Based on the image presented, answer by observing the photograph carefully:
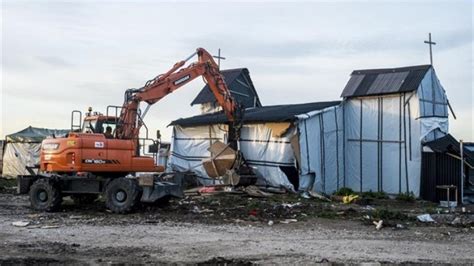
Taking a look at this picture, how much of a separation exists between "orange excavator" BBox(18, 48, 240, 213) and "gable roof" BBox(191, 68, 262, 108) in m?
16.2

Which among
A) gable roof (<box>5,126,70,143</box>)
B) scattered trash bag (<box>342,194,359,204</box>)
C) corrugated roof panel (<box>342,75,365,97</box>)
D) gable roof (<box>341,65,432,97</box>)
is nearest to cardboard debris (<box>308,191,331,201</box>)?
scattered trash bag (<box>342,194,359,204</box>)

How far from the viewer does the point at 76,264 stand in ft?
31.9

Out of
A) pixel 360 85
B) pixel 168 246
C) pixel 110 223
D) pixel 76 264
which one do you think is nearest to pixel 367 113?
pixel 360 85

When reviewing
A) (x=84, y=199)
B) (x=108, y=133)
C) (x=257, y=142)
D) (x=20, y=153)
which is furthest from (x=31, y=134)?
(x=108, y=133)

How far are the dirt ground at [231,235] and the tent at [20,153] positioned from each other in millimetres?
16363

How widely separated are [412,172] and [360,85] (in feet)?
16.0

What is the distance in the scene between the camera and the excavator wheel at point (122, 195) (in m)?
17.1

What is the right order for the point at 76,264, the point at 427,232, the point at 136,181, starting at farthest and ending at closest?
the point at 136,181 → the point at 427,232 → the point at 76,264

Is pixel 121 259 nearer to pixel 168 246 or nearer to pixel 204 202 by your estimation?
pixel 168 246

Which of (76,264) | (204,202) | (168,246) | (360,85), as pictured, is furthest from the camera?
(360,85)

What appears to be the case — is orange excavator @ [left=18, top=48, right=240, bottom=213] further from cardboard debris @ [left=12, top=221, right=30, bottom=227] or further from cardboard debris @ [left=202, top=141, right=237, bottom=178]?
cardboard debris @ [left=202, top=141, right=237, bottom=178]

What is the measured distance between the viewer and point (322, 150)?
26.6 meters

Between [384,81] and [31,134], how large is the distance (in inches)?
959

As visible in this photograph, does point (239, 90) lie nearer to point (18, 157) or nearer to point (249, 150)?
point (249, 150)
